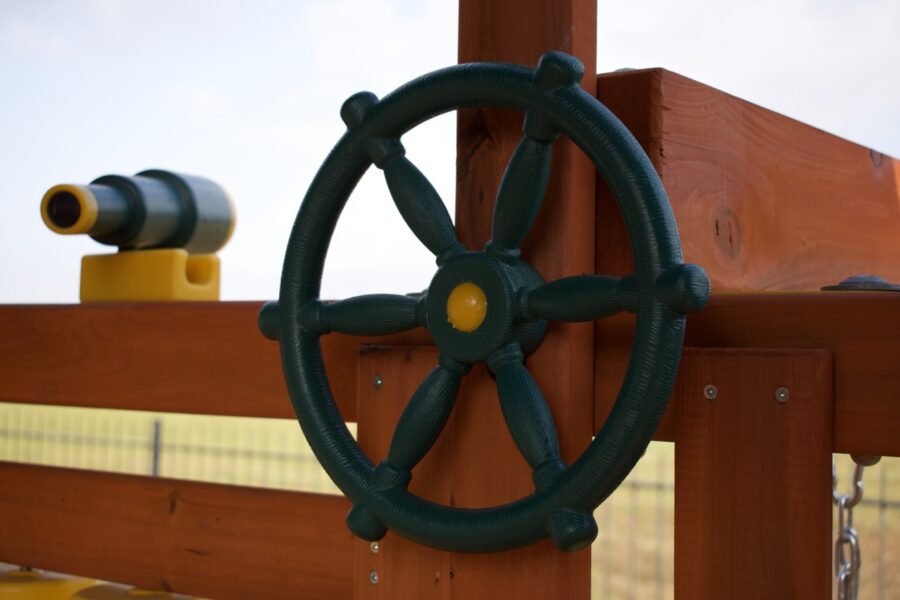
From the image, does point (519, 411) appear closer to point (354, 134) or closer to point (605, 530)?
point (354, 134)

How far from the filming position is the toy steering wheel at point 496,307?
69 cm

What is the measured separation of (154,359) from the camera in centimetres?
124

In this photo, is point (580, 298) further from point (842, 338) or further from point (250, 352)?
point (250, 352)

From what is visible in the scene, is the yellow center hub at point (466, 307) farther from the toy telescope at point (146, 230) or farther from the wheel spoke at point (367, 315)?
the toy telescope at point (146, 230)

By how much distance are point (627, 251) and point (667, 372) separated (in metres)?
Result: 0.17

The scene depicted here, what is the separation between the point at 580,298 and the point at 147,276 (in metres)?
0.88

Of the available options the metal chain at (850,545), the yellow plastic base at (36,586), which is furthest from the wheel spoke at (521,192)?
the yellow plastic base at (36,586)

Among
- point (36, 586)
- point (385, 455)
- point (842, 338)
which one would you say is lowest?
point (36, 586)

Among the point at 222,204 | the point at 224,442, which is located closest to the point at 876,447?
the point at 222,204

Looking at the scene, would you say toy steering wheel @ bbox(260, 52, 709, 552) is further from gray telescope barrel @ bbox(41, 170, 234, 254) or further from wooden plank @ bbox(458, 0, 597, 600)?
gray telescope barrel @ bbox(41, 170, 234, 254)

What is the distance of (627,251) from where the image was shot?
0.84 m

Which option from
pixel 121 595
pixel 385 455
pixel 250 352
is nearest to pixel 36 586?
pixel 121 595

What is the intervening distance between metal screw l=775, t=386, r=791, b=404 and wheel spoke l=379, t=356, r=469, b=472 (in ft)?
0.73

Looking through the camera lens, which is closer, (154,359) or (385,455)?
(385,455)
